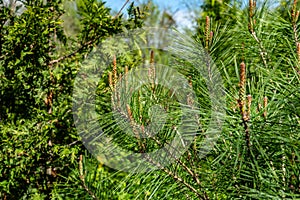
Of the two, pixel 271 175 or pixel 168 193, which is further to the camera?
pixel 168 193

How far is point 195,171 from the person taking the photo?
110 cm

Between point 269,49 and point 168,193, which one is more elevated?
point 269,49

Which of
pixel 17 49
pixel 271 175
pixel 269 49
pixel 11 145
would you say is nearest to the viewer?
pixel 271 175

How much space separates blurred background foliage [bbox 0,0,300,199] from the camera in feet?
3.11

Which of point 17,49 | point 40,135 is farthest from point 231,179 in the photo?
point 17,49

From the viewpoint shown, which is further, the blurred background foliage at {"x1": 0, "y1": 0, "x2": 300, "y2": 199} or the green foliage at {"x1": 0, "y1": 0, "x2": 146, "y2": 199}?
the green foliage at {"x1": 0, "y1": 0, "x2": 146, "y2": 199}

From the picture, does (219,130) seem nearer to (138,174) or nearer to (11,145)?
(138,174)

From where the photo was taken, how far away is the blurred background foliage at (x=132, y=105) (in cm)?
95

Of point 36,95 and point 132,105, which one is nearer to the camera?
point 132,105

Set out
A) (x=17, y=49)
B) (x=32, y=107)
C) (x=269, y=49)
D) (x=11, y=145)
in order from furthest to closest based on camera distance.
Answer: (x=32, y=107)
(x=17, y=49)
(x=11, y=145)
(x=269, y=49)

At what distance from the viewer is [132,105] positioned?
107 centimetres

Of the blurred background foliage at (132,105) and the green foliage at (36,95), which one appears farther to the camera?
the green foliage at (36,95)

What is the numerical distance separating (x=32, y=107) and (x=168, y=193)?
1.46 m

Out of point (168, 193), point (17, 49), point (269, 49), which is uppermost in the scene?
point (17, 49)
